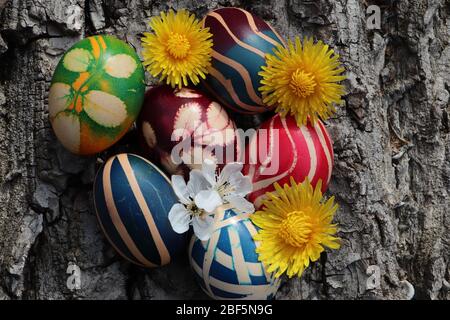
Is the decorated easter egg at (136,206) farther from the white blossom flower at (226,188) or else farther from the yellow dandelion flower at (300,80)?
the yellow dandelion flower at (300,80)

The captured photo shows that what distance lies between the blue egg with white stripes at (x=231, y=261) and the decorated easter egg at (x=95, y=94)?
361 millimetres

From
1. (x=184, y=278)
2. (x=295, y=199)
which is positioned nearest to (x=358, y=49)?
(x=295, y=199)

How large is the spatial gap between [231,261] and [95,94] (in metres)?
0.54

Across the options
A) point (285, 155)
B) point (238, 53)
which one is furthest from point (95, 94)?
point (285, 155)

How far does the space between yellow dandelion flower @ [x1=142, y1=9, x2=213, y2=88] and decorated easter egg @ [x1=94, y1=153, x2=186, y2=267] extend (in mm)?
244

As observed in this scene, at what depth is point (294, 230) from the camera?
1667mm

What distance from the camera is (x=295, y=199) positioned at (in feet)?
5.55

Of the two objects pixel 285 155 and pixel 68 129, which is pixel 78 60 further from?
pixel 285 155

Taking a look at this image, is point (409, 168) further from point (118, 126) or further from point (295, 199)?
point (118, 126)

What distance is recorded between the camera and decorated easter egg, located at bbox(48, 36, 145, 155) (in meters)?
1.64

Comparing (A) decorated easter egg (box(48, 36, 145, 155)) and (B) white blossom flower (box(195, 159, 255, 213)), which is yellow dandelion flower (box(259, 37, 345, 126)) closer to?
(B) white blossom flower (box(195, 159, 255, 213))

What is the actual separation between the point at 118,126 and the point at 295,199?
493 mm

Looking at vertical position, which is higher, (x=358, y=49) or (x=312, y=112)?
(x=358, y=49)

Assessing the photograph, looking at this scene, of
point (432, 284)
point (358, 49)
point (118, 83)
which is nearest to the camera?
point (118, 83)
